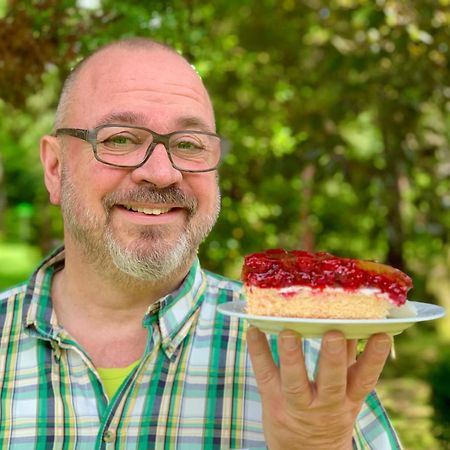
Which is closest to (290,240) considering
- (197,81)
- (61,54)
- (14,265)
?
(61,54)

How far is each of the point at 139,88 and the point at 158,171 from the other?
14.1 inches

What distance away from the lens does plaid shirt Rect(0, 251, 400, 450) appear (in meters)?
2.47

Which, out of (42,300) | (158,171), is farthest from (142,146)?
(42,300)

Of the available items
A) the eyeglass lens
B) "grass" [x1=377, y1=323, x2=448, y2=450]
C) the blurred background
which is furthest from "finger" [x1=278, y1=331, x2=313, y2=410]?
"grass" [x1=377, y1=323, x2=448, y2=450]

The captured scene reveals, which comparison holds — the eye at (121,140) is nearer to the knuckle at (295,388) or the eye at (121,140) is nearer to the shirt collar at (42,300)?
the shirt collar at (42,300)

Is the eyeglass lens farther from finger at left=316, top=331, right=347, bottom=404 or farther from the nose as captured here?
finger at left=316, top=331, right=347, bottom=404

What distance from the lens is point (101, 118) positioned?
2689 millimetres

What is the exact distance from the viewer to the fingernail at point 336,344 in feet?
6.17

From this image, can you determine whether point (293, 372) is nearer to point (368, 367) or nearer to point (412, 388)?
point (368, 367)

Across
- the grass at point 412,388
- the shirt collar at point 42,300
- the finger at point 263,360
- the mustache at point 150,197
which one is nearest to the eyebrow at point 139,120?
the mustache at point 150,197

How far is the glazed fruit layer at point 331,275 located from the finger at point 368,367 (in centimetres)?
26

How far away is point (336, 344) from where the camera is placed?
6.17ft

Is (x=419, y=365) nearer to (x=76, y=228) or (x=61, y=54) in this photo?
(x=61, y=54)

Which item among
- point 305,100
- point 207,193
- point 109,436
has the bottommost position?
point 109,436
